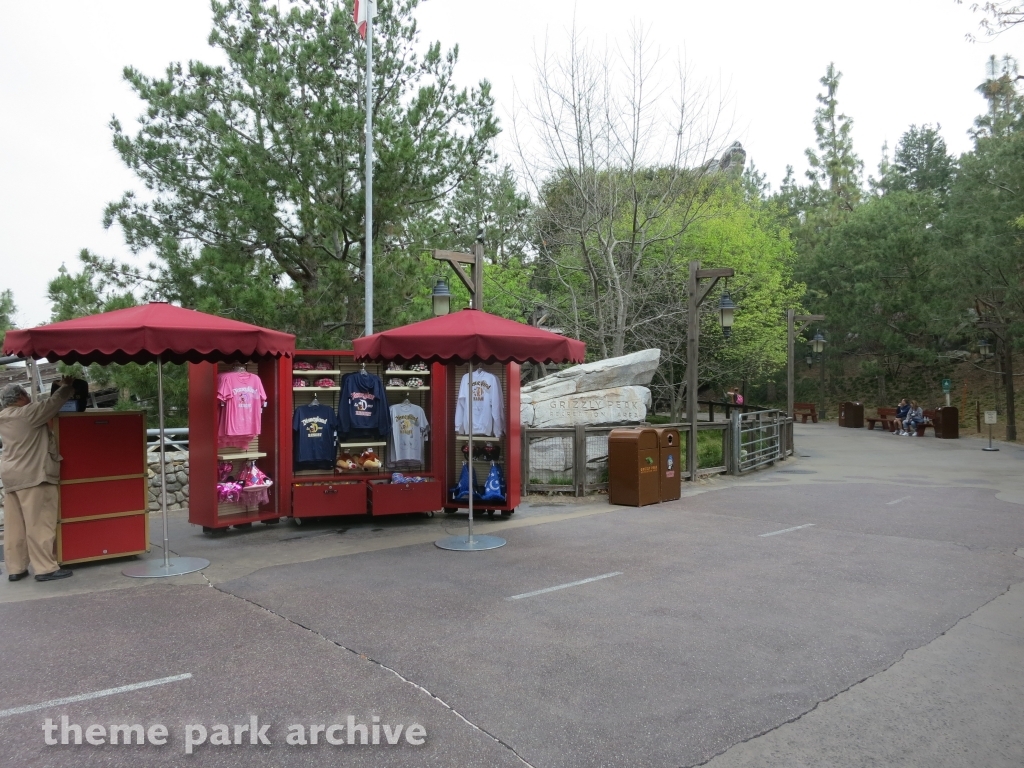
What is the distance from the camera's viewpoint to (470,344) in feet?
25.1

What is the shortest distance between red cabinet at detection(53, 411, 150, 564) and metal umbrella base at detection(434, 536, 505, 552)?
3.14 metres

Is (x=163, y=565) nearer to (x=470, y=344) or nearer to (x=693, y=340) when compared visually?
(x=470, y=344)

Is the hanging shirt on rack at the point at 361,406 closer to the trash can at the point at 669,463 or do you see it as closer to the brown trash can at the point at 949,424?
the trash can at the point at 669,463

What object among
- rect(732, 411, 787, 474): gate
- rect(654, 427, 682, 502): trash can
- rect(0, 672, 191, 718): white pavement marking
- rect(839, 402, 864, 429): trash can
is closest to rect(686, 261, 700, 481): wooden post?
rect(732, 411, 787, 474): gate

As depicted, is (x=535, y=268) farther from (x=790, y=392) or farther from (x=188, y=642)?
(x=188, y=642)

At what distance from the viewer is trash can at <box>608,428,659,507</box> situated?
10.9 m

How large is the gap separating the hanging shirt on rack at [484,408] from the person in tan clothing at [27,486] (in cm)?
483

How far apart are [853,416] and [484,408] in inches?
1067

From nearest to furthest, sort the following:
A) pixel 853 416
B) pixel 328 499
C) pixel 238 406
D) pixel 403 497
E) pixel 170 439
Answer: pixel 238 406 → pixel 328 499 → pixel 403 497 → pixel 170 439 → pixel 853 416

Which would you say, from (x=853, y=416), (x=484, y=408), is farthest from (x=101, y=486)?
(x=853, y=416)

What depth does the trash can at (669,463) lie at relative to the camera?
1138cm

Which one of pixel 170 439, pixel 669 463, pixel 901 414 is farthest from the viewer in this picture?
pixel 901 414

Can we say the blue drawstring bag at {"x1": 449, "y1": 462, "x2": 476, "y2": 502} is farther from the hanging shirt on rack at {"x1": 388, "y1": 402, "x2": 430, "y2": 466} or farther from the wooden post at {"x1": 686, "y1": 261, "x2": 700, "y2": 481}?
the wooden post at {"x1": 686, "y1": 261, "x2": 700, "y2": 481}

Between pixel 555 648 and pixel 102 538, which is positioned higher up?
pixel 102 538
